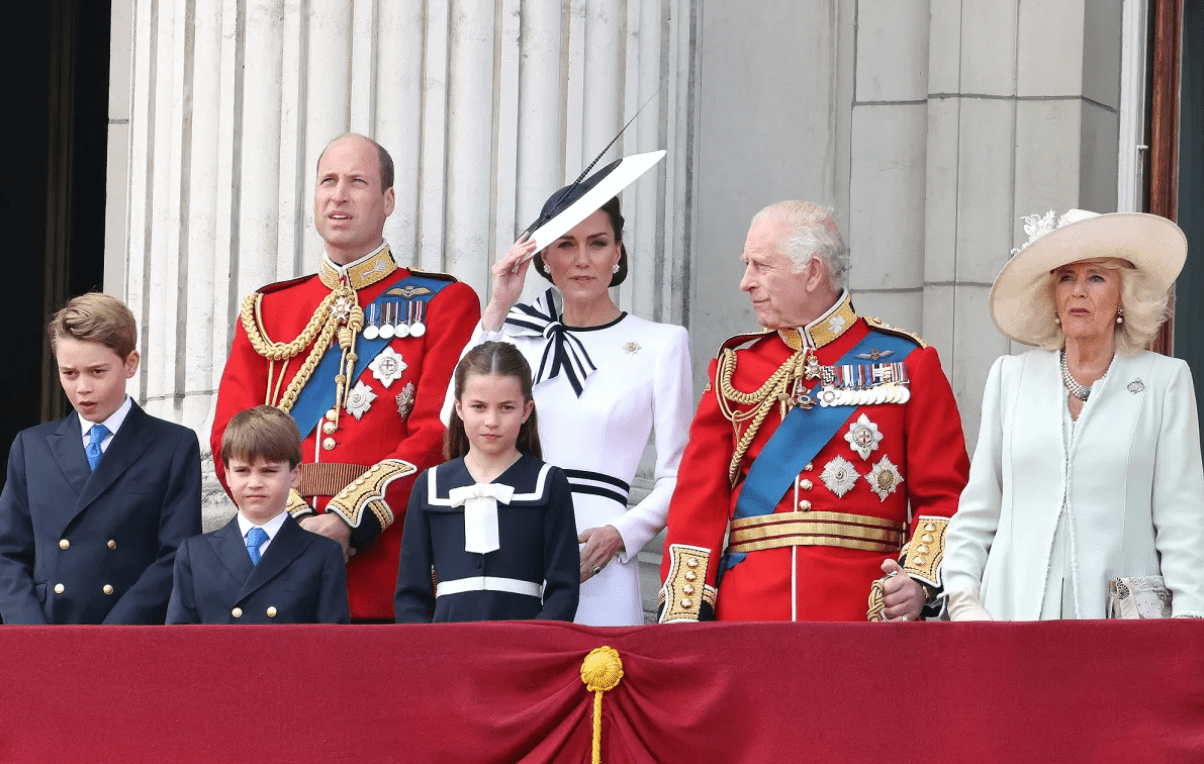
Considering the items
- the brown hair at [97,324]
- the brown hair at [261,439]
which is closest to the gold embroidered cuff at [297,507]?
the brown hair at [261,439]

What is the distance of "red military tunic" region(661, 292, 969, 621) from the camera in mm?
4832

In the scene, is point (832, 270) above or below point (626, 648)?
above

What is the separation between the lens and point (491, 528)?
185 inches

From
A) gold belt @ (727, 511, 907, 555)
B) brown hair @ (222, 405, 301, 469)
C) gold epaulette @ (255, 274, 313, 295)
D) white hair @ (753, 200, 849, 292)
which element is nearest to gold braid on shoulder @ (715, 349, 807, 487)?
gold belt @ (727, 511, 907, 555)

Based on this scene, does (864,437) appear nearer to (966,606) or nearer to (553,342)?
(966,606)

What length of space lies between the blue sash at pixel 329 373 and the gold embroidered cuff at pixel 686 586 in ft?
3.29

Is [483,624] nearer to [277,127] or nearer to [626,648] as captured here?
[626,648]

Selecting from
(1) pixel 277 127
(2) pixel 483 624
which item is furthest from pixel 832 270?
(1) pixel 277 127

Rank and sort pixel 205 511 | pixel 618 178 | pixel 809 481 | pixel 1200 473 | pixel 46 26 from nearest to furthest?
1. pixel 1200 473
2. pixel 809 481
3. pixel 618 178
4. pixel 205 511
5. pixel 46 26

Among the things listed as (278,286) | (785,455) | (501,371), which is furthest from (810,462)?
(278,286)

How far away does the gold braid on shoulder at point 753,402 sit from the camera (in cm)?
499

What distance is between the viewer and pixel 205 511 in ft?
19.6

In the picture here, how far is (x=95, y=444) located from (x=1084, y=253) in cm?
234

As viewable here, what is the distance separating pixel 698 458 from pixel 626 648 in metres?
0.94
